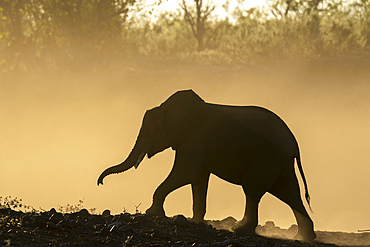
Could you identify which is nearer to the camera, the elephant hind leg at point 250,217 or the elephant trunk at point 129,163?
the elephant hind leg at point 250,217

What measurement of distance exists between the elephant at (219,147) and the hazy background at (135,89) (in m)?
14.6

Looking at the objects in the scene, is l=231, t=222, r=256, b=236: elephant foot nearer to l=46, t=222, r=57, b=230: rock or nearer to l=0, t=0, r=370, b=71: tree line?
l=46, t=222, r=57, b=230: rock

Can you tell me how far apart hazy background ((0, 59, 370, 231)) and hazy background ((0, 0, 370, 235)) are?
0.05 metres

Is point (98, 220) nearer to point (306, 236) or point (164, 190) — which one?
point (164, 190)

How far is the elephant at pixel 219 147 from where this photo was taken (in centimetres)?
1316

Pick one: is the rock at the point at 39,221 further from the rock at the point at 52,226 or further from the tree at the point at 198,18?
the tree at the point at 198,18

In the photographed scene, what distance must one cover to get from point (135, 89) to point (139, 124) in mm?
2384

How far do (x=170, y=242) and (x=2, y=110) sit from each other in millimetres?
26967

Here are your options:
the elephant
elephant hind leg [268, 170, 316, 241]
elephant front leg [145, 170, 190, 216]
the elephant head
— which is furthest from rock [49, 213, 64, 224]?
elephant hind leg [268, 170, 316, 241]

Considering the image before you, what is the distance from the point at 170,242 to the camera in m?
10.9

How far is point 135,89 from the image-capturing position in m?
36.6

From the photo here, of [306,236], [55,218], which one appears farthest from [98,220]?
[306,236]

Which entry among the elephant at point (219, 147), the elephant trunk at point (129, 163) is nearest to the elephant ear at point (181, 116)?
the elephant at point (219, 147)

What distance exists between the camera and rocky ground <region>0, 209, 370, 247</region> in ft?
33.9
